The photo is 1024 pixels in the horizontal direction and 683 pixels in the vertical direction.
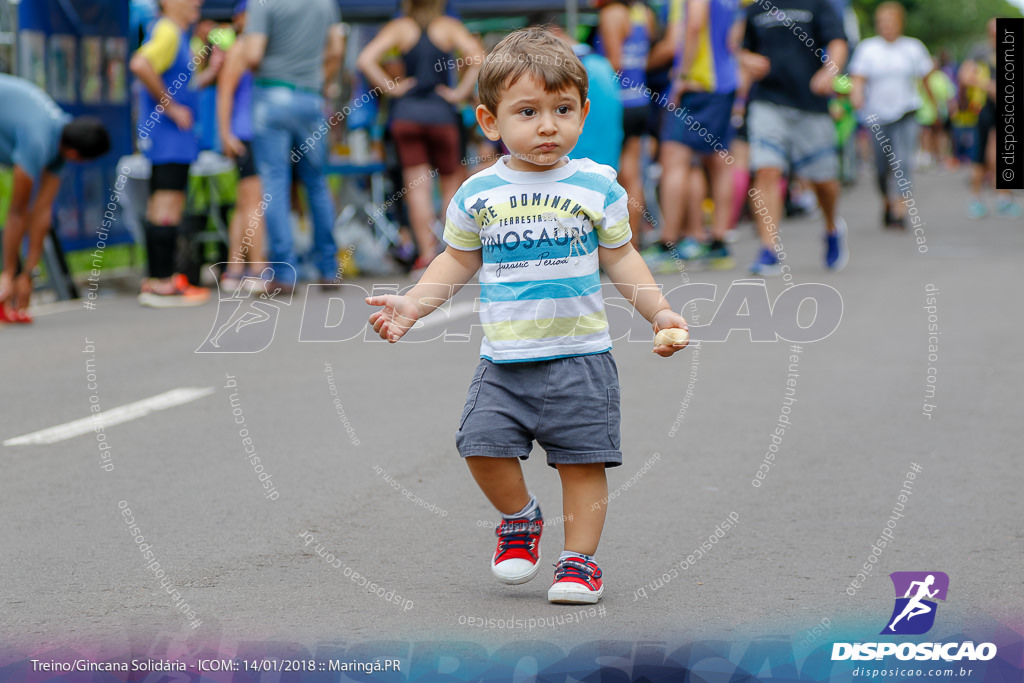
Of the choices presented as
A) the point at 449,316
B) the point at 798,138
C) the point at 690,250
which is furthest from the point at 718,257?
the point at 449,316

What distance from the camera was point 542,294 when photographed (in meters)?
3.49

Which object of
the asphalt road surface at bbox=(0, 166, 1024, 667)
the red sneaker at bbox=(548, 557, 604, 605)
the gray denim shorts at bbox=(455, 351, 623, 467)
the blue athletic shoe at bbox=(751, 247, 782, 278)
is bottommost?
the asphalt road surface at bbox=(0, 166, 1024, 667)

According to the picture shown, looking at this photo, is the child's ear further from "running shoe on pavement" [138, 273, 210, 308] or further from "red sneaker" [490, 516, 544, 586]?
"running shoe on pavement" [138, 273, 210, 308]

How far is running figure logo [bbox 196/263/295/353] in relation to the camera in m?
7.92

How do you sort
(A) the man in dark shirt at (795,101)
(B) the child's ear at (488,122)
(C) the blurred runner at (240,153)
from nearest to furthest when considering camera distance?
1. (B) the child's ear at (488,122)
2. (C) the blurred runner at (240,153)
3. (A) the man in dark shirt at (795,101)

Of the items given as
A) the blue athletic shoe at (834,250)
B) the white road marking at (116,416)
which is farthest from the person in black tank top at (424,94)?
the white road marking at (116,416)

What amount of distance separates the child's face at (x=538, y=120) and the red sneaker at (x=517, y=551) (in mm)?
866

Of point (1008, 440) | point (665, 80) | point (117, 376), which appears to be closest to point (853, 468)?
→ point (1008, 440)

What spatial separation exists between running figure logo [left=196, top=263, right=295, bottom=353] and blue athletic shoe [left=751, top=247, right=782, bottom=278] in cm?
306

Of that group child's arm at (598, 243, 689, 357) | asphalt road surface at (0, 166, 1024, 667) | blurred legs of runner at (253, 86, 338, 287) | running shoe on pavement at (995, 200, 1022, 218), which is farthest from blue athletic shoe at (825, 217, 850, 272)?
child's arm at (598, 243, 689, 357)

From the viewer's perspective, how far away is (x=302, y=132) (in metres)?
9.73

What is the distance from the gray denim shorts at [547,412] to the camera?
11.6ft

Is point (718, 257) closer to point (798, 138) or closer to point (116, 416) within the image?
point (798, 138)

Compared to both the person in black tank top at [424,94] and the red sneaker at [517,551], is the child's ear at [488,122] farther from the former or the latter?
the person in black tank top at [424,94]
